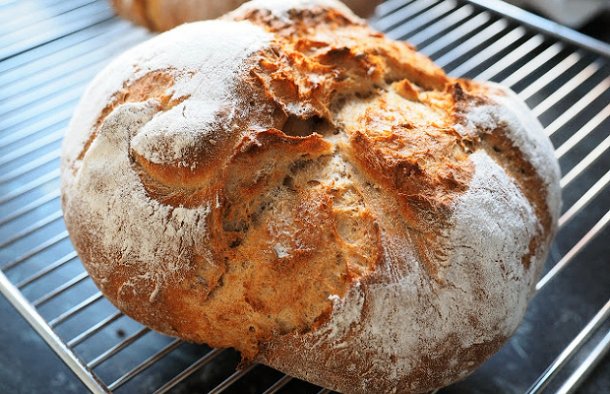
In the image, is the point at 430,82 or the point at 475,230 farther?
the point at 430,82

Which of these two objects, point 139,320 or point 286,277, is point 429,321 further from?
point 139,320

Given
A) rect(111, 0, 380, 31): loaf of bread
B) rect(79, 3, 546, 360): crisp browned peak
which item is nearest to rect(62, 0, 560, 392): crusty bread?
rect(79, 3, 546, 360): crisp browned peak

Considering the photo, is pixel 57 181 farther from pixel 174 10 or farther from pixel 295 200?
pixel 295 200

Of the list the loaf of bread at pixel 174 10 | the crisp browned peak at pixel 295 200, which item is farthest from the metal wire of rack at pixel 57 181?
the crisp browned peak at pixel 295 200

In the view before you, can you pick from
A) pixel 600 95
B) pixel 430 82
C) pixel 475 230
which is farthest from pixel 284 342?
pixel 600 95

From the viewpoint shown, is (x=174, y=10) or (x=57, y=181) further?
(x=174, y=10)

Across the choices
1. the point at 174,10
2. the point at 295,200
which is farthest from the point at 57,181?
the point at 295,200
